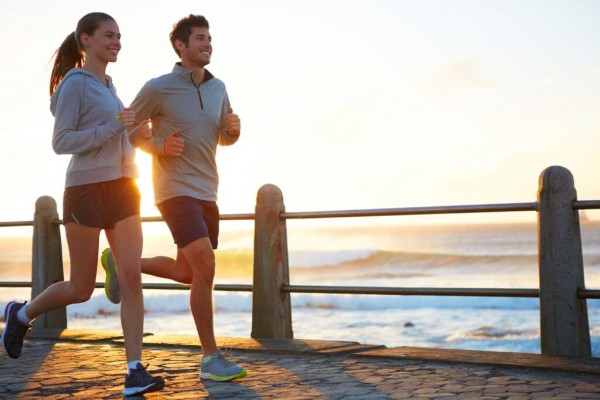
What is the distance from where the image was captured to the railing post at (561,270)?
6355 mm

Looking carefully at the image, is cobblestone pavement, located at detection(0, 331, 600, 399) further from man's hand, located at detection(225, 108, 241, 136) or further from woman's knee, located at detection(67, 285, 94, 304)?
man's hand, located at detection(225, 108, 241, 136)

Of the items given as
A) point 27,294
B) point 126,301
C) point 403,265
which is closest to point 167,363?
point 126,301

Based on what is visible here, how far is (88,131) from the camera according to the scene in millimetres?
5121

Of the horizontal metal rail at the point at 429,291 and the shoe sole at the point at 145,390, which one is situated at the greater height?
the horizontal metal rail at the point at 429,291

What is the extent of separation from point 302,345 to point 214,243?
1420 mm

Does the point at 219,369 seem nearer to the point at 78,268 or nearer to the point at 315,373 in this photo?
the point at 315,373

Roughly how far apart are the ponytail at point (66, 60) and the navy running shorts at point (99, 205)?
2.28 feet

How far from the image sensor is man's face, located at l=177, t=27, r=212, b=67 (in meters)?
5.64

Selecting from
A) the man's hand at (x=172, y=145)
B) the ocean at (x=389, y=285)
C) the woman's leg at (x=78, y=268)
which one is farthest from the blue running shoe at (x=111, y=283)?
the ocean at (x=389, y=285)

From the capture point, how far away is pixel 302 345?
6988 millimetres

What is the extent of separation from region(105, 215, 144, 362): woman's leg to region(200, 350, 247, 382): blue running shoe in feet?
1.57

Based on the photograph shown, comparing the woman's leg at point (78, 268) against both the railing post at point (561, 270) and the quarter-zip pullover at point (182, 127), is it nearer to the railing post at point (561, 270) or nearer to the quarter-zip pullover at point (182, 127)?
the quarter-zip pullover at point (182, 127)

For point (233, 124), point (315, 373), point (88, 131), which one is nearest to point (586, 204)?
point (315, 373)

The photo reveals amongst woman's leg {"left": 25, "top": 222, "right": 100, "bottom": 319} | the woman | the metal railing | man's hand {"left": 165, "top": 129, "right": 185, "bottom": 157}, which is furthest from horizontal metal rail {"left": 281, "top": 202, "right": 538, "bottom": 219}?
woman's leg {"left": 25, "top": 222, "right": 100, "bottom": 319}
